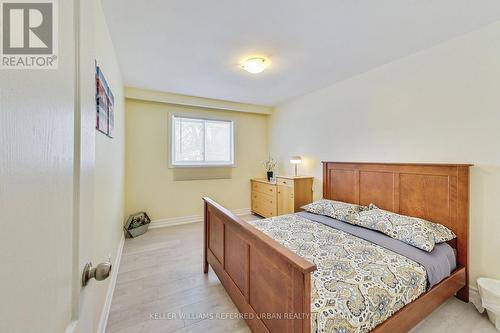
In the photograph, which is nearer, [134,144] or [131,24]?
[131,24]

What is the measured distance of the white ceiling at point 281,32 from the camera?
1697mm

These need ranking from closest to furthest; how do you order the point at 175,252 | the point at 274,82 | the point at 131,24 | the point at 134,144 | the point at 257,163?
the point at 131,24 < the point at 175,252 < the point at 274,82 < the point at 134,144 < the point at 257,163

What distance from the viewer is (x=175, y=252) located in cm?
293

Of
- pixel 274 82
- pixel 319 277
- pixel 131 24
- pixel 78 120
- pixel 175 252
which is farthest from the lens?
pixel 274 82

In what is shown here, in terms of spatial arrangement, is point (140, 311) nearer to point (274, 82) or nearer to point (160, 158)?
point (160, 158)

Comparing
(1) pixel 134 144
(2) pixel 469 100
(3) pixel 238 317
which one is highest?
(2) pixel 469 100

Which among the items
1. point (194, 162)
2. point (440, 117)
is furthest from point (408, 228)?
point (194, 162)

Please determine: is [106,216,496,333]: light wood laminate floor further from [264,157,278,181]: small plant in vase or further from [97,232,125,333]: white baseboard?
[264,157,278,181]: small plant in vase

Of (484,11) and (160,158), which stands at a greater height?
(484,11)

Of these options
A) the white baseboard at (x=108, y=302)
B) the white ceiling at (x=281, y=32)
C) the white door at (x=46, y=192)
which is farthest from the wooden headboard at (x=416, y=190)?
the white baseboard at (x=108, y=302)

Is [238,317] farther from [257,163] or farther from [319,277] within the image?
[257,163]

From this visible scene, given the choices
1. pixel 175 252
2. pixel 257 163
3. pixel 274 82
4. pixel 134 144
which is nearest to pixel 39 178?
pixel 175 252

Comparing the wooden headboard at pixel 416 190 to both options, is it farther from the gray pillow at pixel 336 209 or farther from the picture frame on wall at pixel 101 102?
the picture frame on wall at pixel 101 102

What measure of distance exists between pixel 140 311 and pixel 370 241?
7.06 feet
